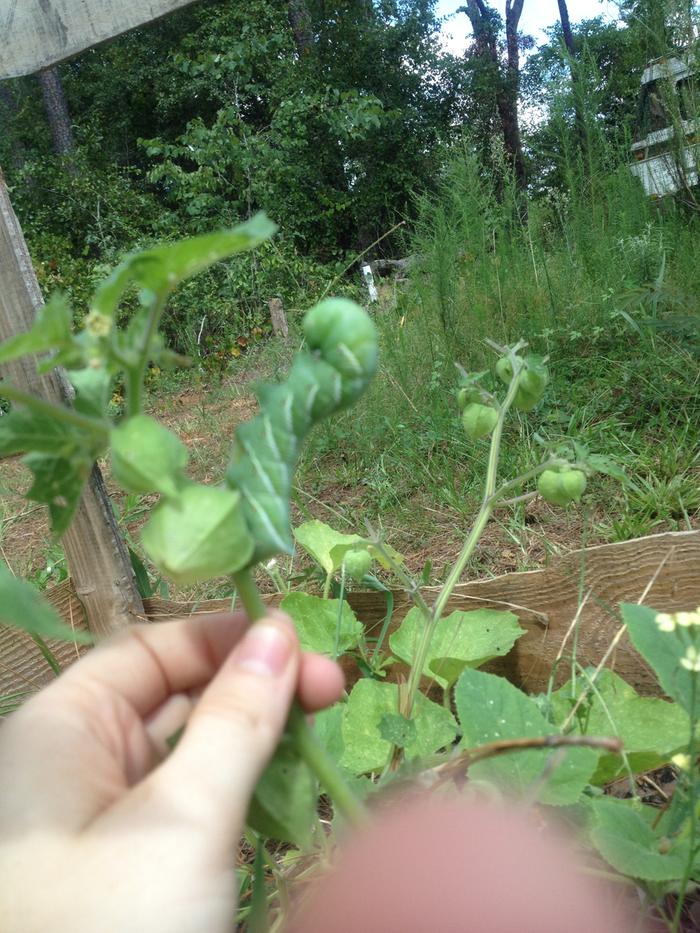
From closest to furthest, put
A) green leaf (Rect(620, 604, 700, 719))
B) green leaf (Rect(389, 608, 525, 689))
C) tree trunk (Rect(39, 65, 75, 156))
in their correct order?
green leaf (Rect(620, 604, 700, 719)) < green leaf (Rect(389, 608, 525, 689)) < tree trunk (Rect(39, 65, 75, 156))

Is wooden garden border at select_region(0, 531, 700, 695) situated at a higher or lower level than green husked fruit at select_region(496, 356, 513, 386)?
lower

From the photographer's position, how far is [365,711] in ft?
3.61

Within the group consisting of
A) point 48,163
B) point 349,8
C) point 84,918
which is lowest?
point 84,918

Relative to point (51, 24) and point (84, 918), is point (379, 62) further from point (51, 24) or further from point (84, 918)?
point (84, 918)

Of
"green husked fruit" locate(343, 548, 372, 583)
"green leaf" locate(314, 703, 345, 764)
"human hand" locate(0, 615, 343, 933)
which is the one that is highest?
"human hand" locate(0, 615, 343, 933)

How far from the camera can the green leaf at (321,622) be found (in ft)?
4.08

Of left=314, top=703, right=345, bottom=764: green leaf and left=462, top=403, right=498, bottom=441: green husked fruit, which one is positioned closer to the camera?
left=314, top=703, right=345, bottom=764: green leaf

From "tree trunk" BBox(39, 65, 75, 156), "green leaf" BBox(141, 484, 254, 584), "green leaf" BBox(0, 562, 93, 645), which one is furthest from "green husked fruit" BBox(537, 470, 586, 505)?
"tree trunk" BBox(39, 65, 75, 156)

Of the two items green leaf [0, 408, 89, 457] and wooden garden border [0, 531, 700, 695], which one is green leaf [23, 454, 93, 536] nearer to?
green leaf [0, 408, 89, 457]

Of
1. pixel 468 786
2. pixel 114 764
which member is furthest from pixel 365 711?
pixel 114 764

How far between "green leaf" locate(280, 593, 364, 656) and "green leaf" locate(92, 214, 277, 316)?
855 millimetres

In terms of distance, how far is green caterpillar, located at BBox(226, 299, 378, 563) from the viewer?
514 mm

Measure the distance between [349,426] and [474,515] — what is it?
2.49 ft

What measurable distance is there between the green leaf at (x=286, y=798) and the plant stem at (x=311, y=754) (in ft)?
0.03
